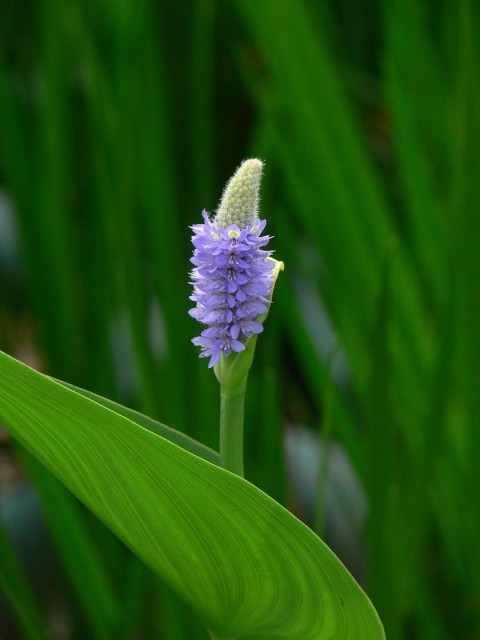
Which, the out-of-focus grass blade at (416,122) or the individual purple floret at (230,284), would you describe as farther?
the out-of-focus grass blade at (416,122)

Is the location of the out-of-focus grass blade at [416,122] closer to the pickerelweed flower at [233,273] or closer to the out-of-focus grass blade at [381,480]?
the out-of-focus grass blade at [381,480]

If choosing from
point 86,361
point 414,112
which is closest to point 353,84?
point 414,112

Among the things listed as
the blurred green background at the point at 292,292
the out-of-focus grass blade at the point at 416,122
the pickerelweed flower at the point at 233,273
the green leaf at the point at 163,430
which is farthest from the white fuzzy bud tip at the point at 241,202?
the out-of-focus grass blade at the point at 416,122

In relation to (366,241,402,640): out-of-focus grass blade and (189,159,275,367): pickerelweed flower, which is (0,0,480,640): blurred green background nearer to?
(366,241,402,640): out-of-focus grass blade

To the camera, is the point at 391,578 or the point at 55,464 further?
the point at 391,578

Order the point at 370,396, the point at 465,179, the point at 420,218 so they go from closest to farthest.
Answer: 1. the point at 370,396
2. the point at 465,179
3. the point at 420,218

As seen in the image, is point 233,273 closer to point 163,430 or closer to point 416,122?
point 163,430

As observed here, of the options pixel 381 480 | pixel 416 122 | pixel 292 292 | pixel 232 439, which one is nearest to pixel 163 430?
pixel 232 439

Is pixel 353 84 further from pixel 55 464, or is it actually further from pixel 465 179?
pixel 55 464
